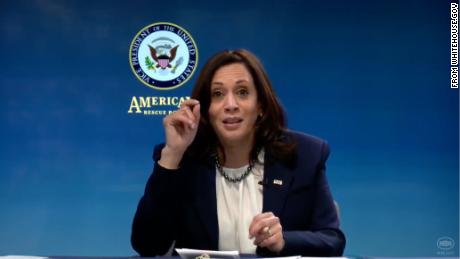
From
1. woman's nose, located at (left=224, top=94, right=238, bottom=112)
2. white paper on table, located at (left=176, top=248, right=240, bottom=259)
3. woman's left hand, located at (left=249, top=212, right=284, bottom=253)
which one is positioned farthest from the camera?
woman's nose, located at (left=224, top=94, right=238, bottom=112)

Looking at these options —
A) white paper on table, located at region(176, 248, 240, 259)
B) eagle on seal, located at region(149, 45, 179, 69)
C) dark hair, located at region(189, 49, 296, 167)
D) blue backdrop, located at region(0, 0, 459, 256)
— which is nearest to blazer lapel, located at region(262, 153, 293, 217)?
dark hair, located at region(189, 49, 296, 167)

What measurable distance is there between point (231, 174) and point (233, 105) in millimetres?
282

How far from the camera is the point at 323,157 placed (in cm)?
205

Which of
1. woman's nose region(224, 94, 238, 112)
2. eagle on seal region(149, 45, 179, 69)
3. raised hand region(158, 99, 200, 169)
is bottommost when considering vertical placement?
raised hand region(158, 99, 200, 169)

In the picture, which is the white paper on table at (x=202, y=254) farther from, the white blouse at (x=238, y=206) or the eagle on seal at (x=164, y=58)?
the eagle on seal at (x=164, y=58)

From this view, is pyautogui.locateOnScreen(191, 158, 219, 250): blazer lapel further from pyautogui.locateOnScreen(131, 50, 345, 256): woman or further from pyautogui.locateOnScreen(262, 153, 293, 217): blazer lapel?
pyautogui.locateOnScreen(262, 153, 293, 217): blazer lapel

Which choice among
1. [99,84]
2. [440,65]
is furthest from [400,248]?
[99,84]

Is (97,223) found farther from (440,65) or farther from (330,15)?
(440,65)

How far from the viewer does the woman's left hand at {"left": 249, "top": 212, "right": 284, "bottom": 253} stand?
1604mm

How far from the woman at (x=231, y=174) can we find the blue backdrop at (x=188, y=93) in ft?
5.91

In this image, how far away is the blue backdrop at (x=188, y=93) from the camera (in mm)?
3871

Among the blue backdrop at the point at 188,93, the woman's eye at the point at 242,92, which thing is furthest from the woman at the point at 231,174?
the blue backdrop at the point at 188,93

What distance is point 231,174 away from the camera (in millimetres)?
2084

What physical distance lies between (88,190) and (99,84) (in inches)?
31.3
